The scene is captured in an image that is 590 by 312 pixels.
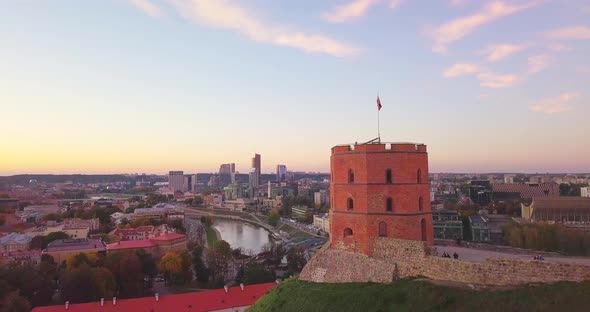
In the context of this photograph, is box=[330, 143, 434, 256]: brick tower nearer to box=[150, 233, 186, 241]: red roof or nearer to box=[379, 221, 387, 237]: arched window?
box=[379, 221, 387, 237]: arched window

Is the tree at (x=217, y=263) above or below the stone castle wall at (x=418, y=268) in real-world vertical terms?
below

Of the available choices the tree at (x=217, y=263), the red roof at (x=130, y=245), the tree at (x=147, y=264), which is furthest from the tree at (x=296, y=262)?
the red roof at (x=130, y=245)

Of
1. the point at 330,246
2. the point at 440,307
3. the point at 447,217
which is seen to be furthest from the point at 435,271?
the point at 447,217

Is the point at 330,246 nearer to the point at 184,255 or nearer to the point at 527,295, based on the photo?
the point at 527,295

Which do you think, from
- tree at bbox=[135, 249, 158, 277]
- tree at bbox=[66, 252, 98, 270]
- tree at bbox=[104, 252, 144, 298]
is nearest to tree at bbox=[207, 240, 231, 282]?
tree at bbox=[135, 249, 158, 277]

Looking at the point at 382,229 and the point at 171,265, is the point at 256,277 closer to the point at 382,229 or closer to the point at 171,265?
the point at 171,265

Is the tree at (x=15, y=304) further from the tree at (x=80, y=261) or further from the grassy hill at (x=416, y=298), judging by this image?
the grassy hill at (x=416, y=298)
